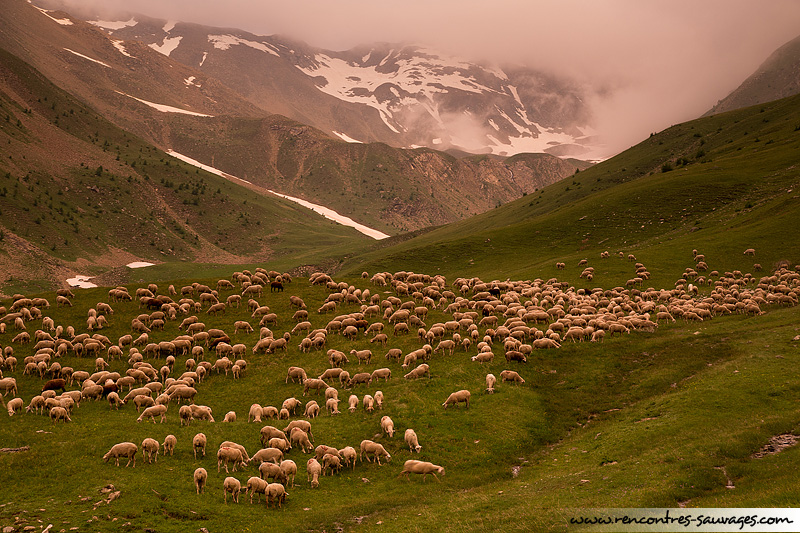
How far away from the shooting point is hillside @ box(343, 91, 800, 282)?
6525 centimetres

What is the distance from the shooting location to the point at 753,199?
249 ft

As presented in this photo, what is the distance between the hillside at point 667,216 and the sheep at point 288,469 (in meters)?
47.2

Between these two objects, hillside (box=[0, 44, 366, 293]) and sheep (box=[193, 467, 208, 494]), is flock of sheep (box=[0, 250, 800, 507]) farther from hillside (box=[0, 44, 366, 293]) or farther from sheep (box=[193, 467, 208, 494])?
hillside (box=[0, 44, 366, 293])

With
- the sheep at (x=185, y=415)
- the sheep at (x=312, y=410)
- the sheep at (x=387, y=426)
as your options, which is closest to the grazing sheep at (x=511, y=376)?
the sheep at (x=387, y=426)

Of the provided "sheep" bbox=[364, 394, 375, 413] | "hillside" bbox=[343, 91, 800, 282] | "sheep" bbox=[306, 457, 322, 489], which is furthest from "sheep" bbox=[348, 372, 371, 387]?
"hillside" bbox=[343, 91, 800, 282]

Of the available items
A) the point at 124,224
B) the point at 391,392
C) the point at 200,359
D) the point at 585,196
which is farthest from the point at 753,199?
the point at 124,224

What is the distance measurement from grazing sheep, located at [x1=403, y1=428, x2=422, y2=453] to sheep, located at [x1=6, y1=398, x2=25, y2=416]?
20.0 m

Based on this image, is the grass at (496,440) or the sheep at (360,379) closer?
the grass at (496,440)

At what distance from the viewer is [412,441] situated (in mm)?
24281

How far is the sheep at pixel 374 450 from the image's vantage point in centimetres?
2330

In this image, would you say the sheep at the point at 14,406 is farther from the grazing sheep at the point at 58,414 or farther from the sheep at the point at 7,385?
the sheep at the point at 7,385

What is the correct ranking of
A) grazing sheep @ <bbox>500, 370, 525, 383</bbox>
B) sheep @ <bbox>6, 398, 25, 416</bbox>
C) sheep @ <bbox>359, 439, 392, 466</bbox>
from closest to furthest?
1. sheep @ <bbox>359, 439, 392, 466</bbox>
2. sheep @ <bbox>6, 398, 25, 416</bbox>
3. grazing sheep @ <bbox>500, 370, 525, 383</bbox>

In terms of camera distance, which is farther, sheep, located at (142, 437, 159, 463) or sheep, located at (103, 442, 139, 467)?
sheep, located at (142, 437, 159, 463)

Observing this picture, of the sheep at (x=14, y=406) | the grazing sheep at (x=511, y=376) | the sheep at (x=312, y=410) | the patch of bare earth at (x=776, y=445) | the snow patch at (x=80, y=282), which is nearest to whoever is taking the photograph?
the patch of bare earth at (x=776, y=445)
